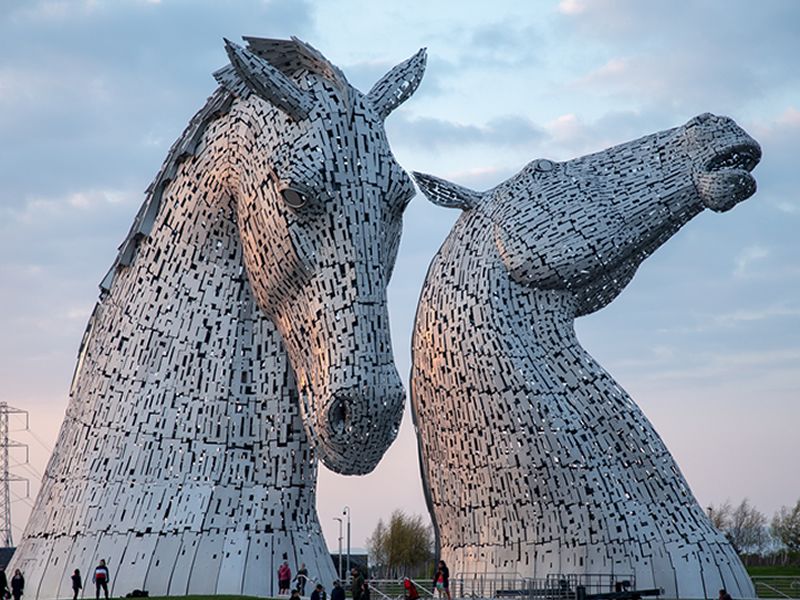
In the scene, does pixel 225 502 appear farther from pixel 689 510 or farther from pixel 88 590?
pixel 689 510

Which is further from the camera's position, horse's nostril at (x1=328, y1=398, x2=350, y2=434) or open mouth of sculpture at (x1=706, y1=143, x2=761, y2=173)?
open mouth of sculpture at (x1=706, y1=143, x2=761, y2=173)

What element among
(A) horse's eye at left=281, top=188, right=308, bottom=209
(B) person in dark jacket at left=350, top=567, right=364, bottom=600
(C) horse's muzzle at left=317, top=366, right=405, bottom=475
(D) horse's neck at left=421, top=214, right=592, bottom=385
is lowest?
(B) person in dark jacket at left=350, top=567, right=364, bottom=600

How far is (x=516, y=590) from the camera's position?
1831cm

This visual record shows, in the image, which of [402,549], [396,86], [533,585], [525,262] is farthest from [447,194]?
[402,549]

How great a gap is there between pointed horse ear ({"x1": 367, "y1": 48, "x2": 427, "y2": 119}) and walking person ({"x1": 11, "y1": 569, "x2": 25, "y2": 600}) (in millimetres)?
5426

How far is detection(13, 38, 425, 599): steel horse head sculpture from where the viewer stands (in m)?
10.8

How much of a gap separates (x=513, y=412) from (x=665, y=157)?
459 cm

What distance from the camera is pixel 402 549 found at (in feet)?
183

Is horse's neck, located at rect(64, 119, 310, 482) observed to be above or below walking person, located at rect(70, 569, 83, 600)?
above

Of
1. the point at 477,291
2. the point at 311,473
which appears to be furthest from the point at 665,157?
the point at 311,473

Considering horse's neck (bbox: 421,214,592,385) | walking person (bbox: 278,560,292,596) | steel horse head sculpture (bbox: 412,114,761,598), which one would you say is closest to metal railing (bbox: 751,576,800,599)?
steel horse head sculpture (bbox: 412,114,761,598)

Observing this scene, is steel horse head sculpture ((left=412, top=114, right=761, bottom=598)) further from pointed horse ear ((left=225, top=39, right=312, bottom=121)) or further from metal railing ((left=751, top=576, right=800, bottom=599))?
pointed horse ear ((left=225, top=39, right=312, bottom=121))

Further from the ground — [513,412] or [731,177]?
[731,177]

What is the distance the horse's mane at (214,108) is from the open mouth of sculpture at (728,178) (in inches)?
369
